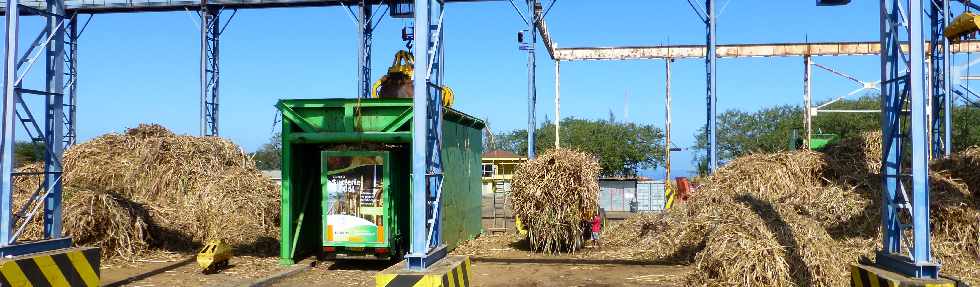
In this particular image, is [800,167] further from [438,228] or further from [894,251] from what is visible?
[438,228]

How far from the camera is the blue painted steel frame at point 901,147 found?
735 cm

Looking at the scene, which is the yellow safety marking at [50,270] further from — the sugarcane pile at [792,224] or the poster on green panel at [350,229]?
the sugarcane pile at [792,224]

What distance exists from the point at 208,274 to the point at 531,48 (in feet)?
47.2

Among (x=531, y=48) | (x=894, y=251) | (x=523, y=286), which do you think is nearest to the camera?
(x=894, y=251)

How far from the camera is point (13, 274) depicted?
8.42 meters

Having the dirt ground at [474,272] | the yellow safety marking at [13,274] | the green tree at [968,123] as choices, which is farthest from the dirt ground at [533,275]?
the green tree at [968,123]

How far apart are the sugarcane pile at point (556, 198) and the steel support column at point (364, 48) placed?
1487 cm

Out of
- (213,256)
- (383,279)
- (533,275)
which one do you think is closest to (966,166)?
(533,275)

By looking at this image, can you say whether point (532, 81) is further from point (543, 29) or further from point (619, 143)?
point (619, 143)

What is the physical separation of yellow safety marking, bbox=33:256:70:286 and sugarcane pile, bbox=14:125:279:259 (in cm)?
518

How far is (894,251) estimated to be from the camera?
318 inches

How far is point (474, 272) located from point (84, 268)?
19.6 feet

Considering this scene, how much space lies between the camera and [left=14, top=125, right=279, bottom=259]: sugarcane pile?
47.2 ft

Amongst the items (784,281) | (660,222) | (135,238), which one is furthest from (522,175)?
(135,238)
